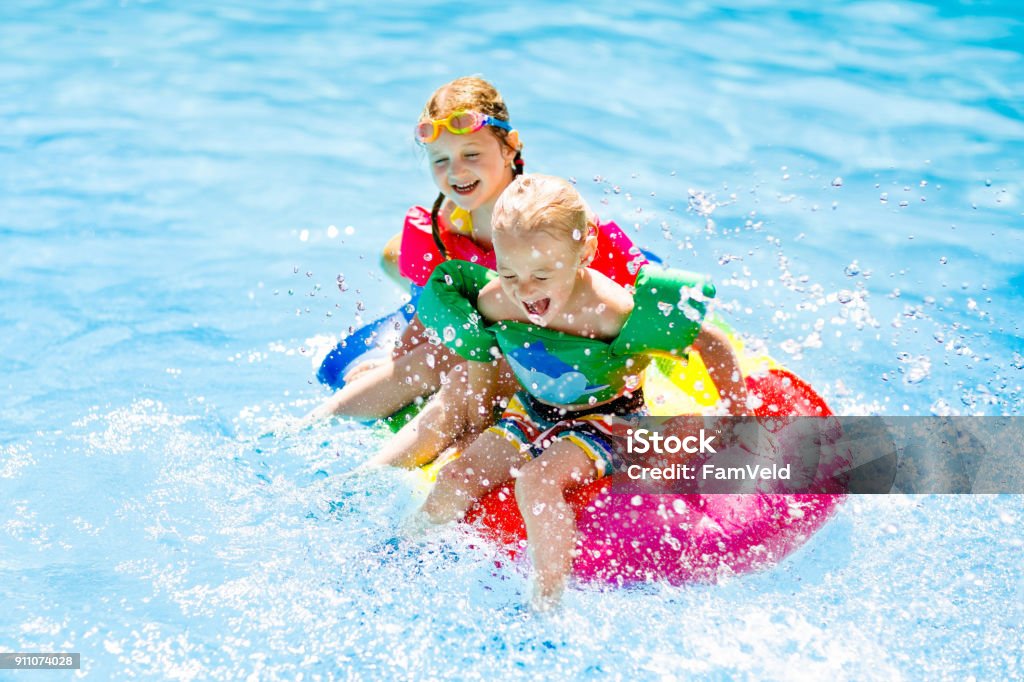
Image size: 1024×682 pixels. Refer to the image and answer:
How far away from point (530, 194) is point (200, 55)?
5.83 m

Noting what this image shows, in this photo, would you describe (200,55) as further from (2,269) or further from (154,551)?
(154,551)

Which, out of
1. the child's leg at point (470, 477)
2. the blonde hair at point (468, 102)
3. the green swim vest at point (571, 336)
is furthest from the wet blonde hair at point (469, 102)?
the child's leg at point (470, 477)

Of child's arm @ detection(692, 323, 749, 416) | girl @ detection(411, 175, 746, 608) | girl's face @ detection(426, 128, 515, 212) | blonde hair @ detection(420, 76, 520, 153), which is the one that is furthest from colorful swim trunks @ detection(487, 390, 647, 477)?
blonde hair @ detection(420, 76, 520, 153)

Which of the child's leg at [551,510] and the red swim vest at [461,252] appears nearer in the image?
the child's leg at [551,510]

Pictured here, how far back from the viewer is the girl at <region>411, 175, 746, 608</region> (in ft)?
9.84

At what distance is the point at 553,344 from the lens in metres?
3.21

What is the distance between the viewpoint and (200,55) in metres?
8.09

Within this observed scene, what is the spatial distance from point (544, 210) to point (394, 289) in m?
2.73

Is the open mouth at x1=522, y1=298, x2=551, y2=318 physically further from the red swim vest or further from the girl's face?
the girl's face

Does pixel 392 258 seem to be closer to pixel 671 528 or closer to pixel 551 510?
pixel 551 510

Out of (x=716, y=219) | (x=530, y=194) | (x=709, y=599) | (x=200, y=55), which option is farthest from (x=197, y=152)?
(x=709, y=599)

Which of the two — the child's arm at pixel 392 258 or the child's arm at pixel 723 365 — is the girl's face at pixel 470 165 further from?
the child's arm at pixel 723 365

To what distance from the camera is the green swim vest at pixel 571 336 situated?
3.05m

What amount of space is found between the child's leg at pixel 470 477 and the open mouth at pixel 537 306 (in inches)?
17.6
